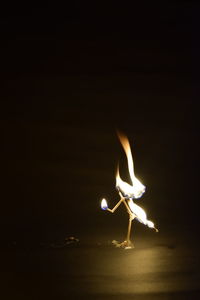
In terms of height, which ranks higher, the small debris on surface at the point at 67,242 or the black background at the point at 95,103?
the black background at the point at 95,103

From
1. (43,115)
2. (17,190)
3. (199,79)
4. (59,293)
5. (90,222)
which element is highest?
(199,79)

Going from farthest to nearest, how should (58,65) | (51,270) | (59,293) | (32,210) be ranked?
(58,65) → (32,210) → (51,270) → (59,293)

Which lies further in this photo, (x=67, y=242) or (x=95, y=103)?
(x=95, y=103)

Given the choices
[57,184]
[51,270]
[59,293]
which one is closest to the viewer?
[59,293]

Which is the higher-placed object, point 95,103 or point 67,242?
point 95,103

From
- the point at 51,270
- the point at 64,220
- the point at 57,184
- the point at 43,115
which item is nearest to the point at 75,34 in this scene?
the point at 43,115

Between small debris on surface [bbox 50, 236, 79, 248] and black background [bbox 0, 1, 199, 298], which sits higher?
black background [bbox 0, 1, 199, 298]

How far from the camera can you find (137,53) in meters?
9.67

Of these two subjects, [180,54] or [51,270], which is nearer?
[51,270]

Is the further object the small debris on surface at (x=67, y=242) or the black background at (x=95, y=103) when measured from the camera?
the black background at (x=95, y=103)

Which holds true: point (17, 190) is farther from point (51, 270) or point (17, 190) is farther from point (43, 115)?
point (51, 270)

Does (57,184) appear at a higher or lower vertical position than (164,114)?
lower

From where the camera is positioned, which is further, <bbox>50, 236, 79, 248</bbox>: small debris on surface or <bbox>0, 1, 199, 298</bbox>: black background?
<bbox>0, 1, 199, 298</bbox>: black background

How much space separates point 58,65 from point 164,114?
5.05 ft
